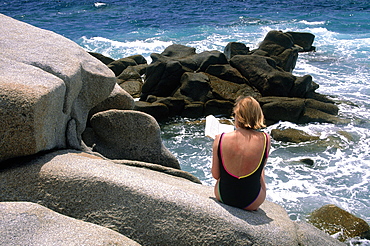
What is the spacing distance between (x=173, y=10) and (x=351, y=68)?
885 inches

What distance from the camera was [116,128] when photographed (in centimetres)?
530

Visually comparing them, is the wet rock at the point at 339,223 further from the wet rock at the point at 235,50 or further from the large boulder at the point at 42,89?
the wet rock at the point at 235,50

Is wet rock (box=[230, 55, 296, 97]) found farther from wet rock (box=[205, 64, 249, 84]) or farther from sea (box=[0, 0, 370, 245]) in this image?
sea (box=[0, 0, 370, 245])

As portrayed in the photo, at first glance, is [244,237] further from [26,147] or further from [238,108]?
[26,147]

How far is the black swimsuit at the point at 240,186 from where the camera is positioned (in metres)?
3.53

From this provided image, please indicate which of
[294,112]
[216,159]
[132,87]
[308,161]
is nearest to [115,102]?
[216,159]

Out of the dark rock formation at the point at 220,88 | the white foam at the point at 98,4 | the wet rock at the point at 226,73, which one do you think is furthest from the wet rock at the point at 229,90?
the white foam at the point at 98,4

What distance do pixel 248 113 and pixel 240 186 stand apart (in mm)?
728

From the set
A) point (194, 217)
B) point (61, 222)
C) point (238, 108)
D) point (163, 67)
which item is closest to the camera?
point (61, 222)

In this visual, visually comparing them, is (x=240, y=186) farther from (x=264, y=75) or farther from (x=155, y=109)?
(x=264, y=75)

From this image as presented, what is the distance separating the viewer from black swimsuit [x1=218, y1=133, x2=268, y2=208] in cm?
353

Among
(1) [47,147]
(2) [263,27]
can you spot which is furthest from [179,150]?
(2) [263,27]

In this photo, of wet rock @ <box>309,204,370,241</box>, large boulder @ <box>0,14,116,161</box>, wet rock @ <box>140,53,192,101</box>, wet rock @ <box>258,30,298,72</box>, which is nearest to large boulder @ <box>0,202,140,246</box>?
large boulder @ <box>0,14,116,161</box>

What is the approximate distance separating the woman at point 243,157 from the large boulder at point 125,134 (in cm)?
202
